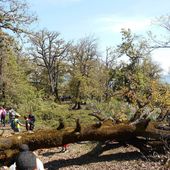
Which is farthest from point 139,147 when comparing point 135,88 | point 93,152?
point 135,88

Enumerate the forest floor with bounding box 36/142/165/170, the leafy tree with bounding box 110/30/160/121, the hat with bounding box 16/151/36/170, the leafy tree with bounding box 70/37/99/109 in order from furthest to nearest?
the leafy tree with bounding box 70/37/99/109, the leafy tree with bounding box 110/30/160/121, the forest floor with bounding box 36/142/165/170, the hat with bounding box 16/151/36/170

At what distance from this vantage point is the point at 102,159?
1831 cm

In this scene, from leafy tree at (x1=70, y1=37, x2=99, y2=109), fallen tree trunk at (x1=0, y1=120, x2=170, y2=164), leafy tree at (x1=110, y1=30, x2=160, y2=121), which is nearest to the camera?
fallen tree trunk at (x1=0, y1=120, x2=170, y2=164)

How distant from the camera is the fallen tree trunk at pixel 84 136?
1580 centimetres

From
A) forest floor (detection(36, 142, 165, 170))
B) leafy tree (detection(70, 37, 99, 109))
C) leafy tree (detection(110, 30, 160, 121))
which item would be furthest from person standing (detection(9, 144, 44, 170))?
leafy tree (detection(70, 37, 99, 109))

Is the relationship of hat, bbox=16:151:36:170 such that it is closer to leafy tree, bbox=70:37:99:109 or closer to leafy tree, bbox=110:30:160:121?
leafy tree, bbox=110:30:160:121

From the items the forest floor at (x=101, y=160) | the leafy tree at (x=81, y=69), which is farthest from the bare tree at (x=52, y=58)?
the forest floor at (x=101, y=160)

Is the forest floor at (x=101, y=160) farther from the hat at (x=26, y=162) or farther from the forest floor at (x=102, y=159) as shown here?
the hat at (x=26, y=162)

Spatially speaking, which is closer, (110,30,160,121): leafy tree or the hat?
the hat

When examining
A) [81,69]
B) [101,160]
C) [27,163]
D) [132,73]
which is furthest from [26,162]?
[81,69]

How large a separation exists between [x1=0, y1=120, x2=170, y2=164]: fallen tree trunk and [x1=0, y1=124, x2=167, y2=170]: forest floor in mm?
857

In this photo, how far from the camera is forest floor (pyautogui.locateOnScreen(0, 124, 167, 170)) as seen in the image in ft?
54.8

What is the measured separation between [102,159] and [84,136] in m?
2.03

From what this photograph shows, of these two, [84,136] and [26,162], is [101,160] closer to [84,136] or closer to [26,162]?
[84,136]
